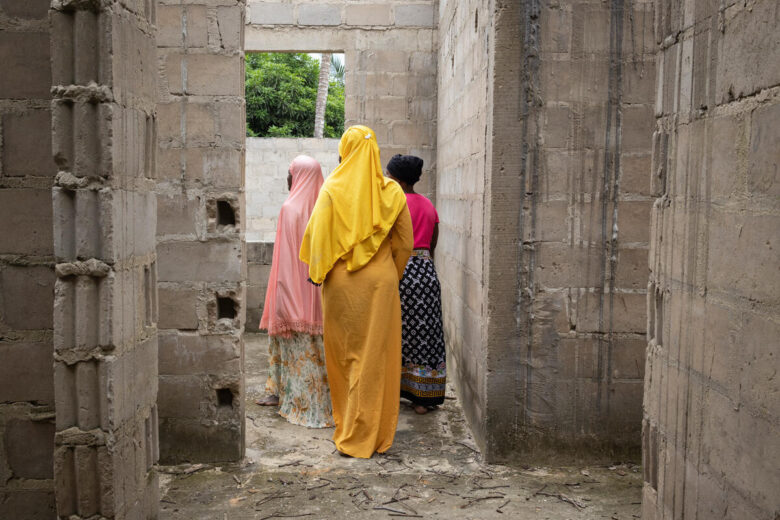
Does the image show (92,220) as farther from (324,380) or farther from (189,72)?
(324,380)

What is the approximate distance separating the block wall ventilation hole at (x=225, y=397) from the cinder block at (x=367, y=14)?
4.73 m

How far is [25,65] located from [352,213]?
7.11 feet

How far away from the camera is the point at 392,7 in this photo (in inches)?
298

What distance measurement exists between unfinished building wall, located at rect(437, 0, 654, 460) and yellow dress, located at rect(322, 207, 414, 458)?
0.61 meters

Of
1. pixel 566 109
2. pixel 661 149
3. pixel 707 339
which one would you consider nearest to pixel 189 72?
pixel 566 109

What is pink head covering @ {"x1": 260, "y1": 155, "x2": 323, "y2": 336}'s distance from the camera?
5109 millimetres

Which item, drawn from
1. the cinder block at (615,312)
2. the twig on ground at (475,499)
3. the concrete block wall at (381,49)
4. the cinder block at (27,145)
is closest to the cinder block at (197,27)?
the cinder block at (27,145)

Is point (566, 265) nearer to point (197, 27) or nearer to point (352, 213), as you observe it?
point (352, 213)

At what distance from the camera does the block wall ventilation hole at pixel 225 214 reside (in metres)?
4.09

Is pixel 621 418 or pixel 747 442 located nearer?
pixel 747 442

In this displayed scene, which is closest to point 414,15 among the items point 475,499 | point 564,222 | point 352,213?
point 352,213

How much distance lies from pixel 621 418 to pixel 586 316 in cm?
65

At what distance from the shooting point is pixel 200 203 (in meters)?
4.05

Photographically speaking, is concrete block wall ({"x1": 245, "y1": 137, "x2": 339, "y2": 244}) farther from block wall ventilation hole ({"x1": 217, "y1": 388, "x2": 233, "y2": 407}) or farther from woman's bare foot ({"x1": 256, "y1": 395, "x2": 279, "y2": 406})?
block wall ventilation hole ({"x1": 217, "y1": 388, "x2": 233, "y2": 407})
